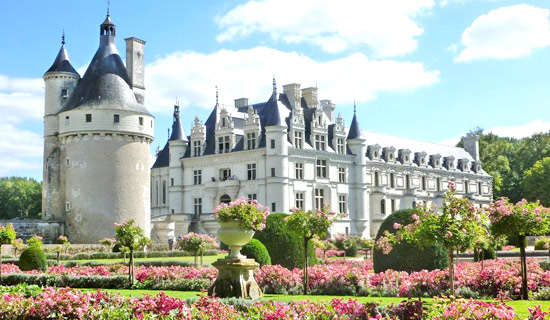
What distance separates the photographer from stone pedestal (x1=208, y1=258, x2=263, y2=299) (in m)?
13.8

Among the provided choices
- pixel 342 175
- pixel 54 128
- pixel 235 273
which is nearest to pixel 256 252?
pixel 235 273

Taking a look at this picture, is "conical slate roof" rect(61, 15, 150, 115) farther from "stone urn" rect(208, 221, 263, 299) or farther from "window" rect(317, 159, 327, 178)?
"stone urn" rect(208, 221, 263, 299)

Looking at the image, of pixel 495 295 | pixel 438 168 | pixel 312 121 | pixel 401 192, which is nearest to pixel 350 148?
pixel 312 121

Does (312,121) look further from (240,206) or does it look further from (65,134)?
(240,206)

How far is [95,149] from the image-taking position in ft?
137

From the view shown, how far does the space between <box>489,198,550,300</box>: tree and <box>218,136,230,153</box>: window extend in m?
35.6

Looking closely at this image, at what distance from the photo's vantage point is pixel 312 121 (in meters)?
48.4

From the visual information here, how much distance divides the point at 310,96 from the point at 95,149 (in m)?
18.1

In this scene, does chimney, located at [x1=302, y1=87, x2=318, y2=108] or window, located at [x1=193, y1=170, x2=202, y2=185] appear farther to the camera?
chimney, located at [x1=302, y1=87, x2=318, y2=108]

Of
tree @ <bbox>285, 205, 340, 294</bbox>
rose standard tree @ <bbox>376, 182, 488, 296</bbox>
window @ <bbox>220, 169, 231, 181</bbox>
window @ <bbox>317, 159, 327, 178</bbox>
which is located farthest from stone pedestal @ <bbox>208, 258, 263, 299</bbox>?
window @ <bbox>317, 159, 327, 178</bbox>

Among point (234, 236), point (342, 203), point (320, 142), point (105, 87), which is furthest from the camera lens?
point (342, 203)

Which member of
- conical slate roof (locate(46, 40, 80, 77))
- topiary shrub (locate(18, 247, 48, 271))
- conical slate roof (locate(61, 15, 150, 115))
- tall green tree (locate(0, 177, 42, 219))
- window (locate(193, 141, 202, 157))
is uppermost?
conical slate roof (locate(46, 40, 80, 77))

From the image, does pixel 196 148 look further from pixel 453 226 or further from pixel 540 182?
pixel 453 226

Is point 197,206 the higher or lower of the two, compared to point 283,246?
higher
